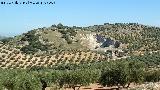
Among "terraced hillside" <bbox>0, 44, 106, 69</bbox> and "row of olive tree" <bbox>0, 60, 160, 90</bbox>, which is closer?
"row of olive tree" <bbox>0, 60, 160, 90</bbox>

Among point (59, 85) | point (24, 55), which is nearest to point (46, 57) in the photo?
point (24, 55)

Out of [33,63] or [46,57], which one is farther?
[46,57]

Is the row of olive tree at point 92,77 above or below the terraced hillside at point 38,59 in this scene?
above

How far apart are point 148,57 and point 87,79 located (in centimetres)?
5866

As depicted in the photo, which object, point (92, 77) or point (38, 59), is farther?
point (38, 59)

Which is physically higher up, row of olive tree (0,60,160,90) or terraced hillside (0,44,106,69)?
row of olive tree (0,60,160,90)

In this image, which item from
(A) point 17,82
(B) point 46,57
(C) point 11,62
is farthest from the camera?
(B) point 46,57

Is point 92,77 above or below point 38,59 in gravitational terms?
above

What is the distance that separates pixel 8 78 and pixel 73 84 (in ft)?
124

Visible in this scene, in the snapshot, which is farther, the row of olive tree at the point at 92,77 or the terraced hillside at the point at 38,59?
the terraced hillside at the point at 38,59

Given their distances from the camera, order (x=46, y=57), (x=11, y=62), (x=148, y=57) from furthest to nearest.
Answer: (x=46, y=57), (x=11, y=62), (x=148, y=57)

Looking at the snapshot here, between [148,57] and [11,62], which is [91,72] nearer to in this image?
[148,57]

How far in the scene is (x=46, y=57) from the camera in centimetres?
19425

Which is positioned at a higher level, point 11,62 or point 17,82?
point 17,82
